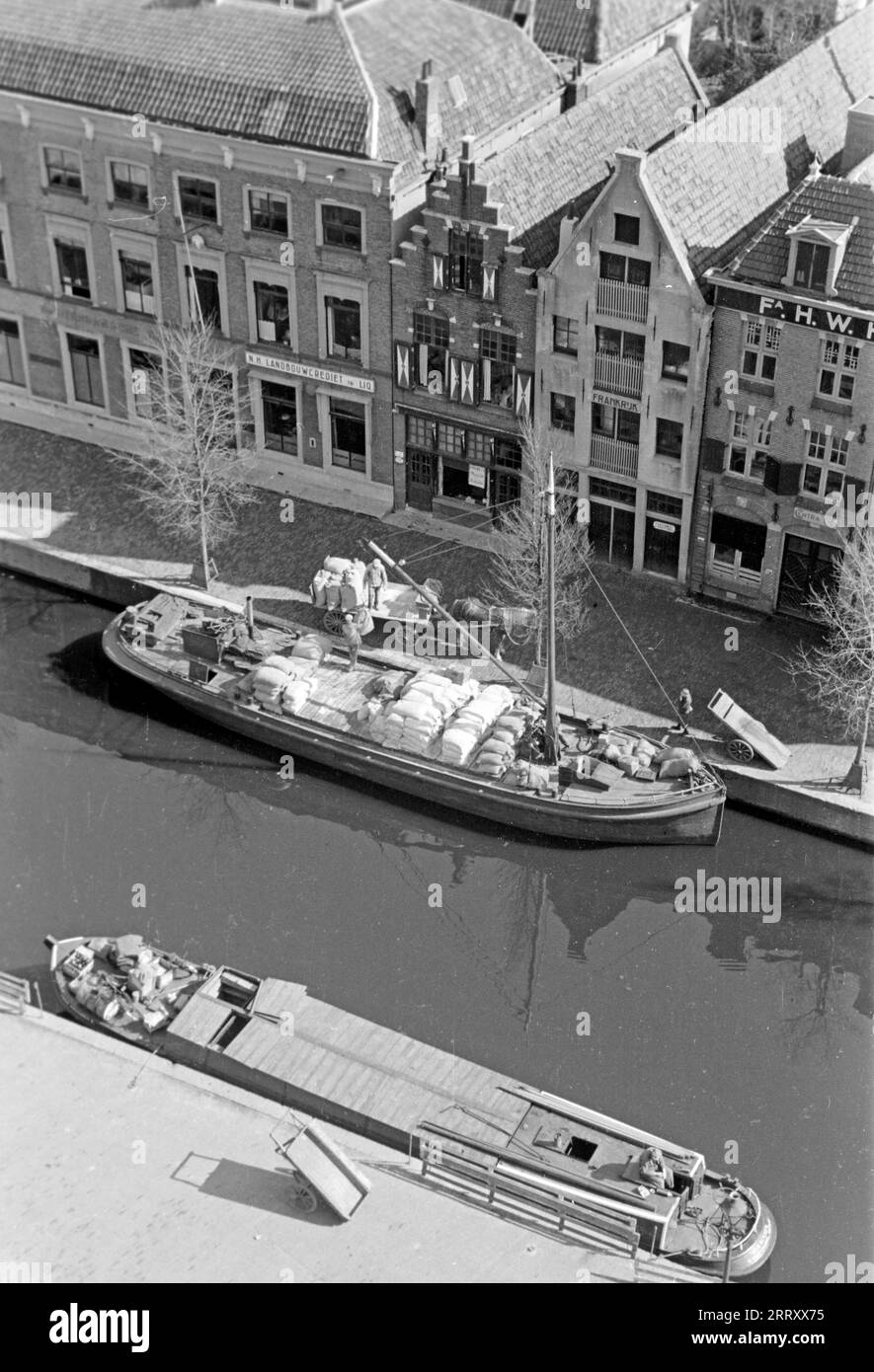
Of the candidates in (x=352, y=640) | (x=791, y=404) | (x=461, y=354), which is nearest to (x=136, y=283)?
(x=461, y=354)

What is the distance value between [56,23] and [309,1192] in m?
55.9

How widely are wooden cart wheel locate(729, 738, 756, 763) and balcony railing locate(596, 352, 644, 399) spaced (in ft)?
49.6

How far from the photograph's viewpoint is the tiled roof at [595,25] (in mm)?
85750

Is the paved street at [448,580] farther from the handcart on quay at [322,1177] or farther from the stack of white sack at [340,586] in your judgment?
the handcart on quay at [322,1177]

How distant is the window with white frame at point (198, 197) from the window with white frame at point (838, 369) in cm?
2728

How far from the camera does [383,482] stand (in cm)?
7762

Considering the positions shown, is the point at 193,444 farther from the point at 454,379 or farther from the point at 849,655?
the point at 849,655

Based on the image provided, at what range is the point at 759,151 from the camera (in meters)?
71.7

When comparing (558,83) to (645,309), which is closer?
(645,309)

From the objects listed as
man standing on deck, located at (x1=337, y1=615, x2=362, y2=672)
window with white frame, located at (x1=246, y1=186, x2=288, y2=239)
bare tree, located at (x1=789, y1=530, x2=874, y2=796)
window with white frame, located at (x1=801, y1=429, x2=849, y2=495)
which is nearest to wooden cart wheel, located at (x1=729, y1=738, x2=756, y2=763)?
bare tree, located at (x1=789, y1=530, x2=874, y2=796)

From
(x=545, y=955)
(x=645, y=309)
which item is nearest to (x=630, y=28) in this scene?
(x=645, y=309)

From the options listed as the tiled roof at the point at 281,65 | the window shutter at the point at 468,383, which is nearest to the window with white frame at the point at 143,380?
the tiled roof at the point at 281,65

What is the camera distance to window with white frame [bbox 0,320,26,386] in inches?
3314
